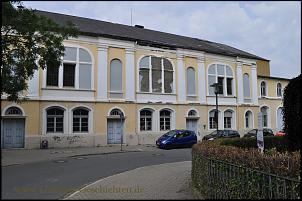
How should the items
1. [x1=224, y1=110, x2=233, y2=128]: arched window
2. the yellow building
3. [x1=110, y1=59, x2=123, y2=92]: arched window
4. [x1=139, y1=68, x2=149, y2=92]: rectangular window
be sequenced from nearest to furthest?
the yellow building, [x1=110, y1=59, x2=123, y2=92]: arched window, [x1=139, y1=68, x2=149, y2=92]: rectangular window, [x1=224, y1=110, x2=233, y2=128]: arched window

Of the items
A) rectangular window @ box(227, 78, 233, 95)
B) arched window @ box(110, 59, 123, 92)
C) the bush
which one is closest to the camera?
the bush

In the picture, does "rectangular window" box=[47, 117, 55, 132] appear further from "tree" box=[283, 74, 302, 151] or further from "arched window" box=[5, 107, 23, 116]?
"tree" box=[283, 74, 302, 151]

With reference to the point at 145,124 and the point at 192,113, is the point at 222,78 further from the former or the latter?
the point at 145,124

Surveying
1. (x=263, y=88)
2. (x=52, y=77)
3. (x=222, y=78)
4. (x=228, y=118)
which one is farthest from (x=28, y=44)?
(x=263, y=88)

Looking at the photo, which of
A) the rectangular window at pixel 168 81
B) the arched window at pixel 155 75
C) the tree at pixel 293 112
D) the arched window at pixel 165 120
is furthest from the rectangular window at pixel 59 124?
the tree at pixel 293 112

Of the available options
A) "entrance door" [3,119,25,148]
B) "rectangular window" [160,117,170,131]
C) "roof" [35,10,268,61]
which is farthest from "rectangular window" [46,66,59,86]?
"rectangular window" [160,117,170,131]

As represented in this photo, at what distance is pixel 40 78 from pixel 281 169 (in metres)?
24.1

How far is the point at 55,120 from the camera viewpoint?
92.4 ft

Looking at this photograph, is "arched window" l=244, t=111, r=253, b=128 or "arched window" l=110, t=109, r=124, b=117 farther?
"arched window" l=244, t=111, r=253, b=128

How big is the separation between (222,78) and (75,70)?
642 inches

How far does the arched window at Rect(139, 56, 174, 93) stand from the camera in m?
33.1

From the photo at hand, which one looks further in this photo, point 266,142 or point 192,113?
point 192,113

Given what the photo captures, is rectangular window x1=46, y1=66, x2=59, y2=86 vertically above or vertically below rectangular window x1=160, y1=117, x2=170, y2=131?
above

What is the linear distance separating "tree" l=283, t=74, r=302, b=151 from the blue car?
14.7 meters
